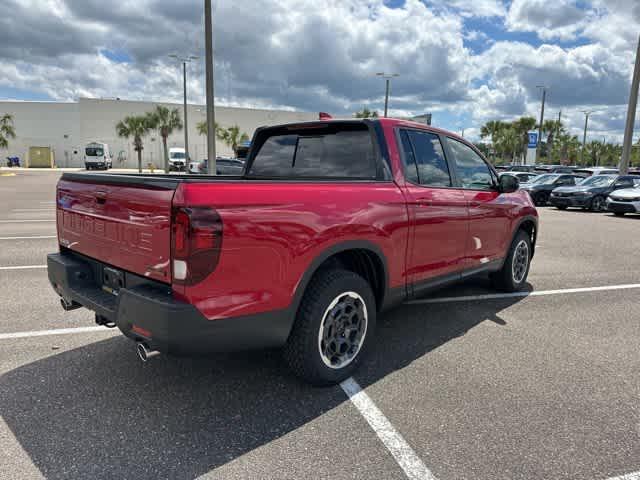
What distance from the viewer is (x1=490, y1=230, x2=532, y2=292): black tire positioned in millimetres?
5566

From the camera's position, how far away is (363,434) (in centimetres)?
272

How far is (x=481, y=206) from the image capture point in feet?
15.3

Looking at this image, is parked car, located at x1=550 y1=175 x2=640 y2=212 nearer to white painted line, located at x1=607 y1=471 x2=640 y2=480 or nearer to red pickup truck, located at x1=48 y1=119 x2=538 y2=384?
red pickup truck, located at x1=48 y1=119 x2=538 y2=384

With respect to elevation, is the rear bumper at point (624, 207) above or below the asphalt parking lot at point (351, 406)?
above

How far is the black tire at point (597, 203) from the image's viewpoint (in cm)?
1803

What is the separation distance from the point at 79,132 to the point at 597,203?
69.4 meters

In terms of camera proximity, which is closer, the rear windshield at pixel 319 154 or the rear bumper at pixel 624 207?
the rear windshield at pixel 319 154

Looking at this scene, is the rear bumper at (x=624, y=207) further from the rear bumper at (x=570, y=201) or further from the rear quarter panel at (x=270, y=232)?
the rear quarter panel at (x=270, y=232)

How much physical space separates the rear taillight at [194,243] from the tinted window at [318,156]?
64.2 inches

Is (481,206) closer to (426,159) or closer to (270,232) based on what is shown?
(426,159)

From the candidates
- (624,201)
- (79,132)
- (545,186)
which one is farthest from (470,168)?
(79,132)

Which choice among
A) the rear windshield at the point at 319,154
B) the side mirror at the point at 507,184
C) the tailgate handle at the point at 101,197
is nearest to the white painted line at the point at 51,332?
the tailgate handle at the point at 101,197

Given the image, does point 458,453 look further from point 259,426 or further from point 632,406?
point 632,406

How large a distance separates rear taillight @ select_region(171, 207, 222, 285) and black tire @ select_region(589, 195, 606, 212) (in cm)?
1903
